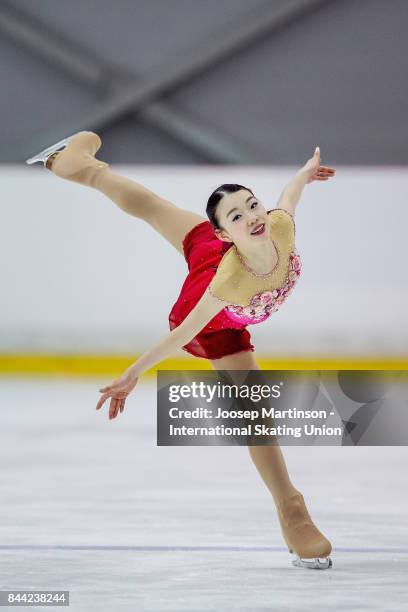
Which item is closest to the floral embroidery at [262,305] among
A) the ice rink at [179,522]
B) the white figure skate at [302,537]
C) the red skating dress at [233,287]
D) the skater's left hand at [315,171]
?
the red skating dress at [233,287]

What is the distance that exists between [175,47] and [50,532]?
4.62 metres

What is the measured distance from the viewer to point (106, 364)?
6.34 meters

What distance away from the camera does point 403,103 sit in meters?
6.81

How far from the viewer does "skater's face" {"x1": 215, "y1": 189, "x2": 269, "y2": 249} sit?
235cm

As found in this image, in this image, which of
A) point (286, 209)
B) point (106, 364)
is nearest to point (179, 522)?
point (286, 209)

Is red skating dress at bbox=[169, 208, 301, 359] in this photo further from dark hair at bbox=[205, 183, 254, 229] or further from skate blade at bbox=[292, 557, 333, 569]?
skate blade at bbox=[292, 557, 333, 569]

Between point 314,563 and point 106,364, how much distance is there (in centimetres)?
389

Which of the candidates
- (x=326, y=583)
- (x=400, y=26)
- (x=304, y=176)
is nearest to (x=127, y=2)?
(x=400, y=26)

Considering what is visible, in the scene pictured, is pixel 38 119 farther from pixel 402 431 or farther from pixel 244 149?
pixel 402 431

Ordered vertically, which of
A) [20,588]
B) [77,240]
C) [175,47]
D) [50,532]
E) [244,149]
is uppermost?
[175,47]

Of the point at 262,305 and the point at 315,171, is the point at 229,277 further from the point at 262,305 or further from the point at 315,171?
the point at 315,171

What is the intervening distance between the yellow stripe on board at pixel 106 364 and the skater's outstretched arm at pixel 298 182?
3.08 metres

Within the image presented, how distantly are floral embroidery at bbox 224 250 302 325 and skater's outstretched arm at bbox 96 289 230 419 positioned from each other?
0.06m

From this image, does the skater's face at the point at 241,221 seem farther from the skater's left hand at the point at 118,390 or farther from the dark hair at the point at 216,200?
the skater's left hand at the point at 118,390
